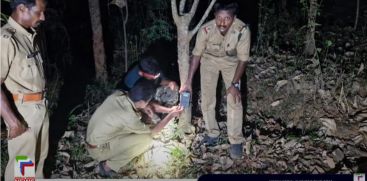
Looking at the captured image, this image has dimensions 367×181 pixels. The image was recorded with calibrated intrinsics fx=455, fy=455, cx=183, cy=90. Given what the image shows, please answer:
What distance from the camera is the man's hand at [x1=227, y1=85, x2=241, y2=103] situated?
11.0 ft

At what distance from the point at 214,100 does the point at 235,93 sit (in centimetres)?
17

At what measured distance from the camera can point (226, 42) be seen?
3289 millimetres

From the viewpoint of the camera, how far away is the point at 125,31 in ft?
11.2

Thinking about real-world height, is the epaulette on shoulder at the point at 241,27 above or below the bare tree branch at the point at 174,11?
below

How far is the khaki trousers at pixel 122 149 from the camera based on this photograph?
338cm

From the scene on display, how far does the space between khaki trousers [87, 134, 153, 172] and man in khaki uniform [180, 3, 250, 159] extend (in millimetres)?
469

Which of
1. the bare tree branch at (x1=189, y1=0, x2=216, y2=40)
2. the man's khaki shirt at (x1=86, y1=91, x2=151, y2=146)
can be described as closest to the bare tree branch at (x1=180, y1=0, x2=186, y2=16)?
the bare tree branch at (x1=189, y1=0, x2=216, y2=40)

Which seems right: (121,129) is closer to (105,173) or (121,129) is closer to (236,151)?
(105,173)

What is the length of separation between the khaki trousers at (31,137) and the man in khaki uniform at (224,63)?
1.03 m

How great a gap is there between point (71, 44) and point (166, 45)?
0.71 metres

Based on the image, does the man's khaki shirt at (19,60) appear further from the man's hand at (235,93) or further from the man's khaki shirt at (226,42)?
the man's hand at (235,93)

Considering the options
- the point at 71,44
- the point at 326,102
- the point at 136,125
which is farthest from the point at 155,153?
the point at 326,102

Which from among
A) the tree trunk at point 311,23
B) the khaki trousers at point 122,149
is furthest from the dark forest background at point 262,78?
the khaki trousers at point 122,149

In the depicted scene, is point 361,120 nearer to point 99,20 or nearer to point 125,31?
point 125,31
